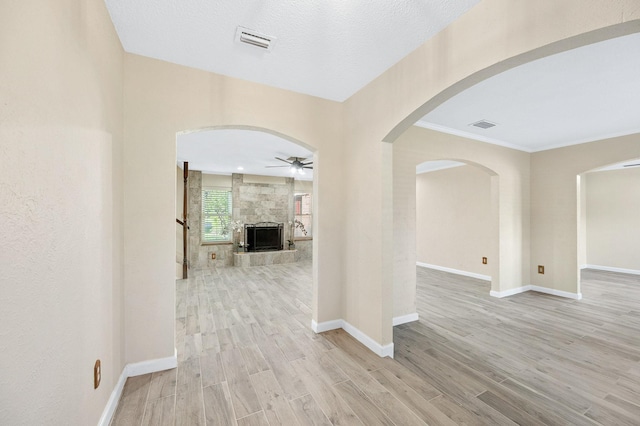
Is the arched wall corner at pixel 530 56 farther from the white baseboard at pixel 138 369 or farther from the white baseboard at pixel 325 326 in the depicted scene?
the white baseboard at pixel 138 369

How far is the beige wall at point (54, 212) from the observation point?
29.4 inches

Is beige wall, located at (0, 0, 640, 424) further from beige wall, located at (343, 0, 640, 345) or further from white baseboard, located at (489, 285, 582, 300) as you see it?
white baseboard, located at (489, 285, 582, 300)

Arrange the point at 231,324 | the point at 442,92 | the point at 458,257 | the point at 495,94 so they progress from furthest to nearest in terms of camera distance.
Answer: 1. the point at 458,257
2. the point at 231,324
3. the point at 495,94
4. the point at 442,92

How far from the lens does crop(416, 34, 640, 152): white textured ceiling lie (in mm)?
2092

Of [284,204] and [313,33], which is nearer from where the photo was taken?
[313,33]

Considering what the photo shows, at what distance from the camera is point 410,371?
2160mm

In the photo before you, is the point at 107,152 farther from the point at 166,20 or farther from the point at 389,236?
the point at 389,236

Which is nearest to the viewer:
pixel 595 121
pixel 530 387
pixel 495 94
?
pixel 530 387

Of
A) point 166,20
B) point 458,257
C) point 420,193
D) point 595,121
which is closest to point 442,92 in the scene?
point 166,20

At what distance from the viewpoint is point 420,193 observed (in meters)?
6.90

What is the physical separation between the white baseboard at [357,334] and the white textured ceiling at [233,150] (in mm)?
2773

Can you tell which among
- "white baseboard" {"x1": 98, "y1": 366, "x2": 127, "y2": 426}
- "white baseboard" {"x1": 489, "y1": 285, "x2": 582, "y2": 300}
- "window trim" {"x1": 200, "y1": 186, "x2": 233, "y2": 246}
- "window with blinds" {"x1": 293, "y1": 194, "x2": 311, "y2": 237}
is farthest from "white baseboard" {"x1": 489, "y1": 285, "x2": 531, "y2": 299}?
"window trim" {"x1": 200, "y1": 186, "x2": 233, "y2": 246}

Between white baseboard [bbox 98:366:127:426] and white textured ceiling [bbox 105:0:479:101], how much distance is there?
2547mm

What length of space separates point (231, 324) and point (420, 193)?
Answer: 226 inches
